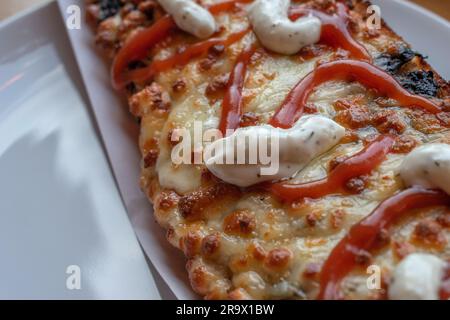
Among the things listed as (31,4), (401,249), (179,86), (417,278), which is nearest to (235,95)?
(179,86)

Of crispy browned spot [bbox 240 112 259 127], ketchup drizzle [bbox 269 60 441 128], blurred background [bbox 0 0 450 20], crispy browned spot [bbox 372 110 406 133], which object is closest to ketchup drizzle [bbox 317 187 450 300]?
crispy browned spot [bbox 372 110 406 133]

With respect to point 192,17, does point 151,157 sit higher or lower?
lower

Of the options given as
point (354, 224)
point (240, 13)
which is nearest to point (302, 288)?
point (354, 224)

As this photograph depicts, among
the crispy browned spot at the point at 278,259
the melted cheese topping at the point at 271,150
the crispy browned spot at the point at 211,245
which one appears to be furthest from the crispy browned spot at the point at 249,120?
the crispy browned spot at the point at 278,259

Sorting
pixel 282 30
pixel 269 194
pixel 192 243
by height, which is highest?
pixel 282 30

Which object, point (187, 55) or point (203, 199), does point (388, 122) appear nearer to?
point (203, 199)

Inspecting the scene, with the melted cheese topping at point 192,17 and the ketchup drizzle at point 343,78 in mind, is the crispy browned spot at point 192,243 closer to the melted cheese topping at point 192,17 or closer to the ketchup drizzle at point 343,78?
the ketchup drizzle at point 343,78

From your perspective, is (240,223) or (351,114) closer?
(240,223)
